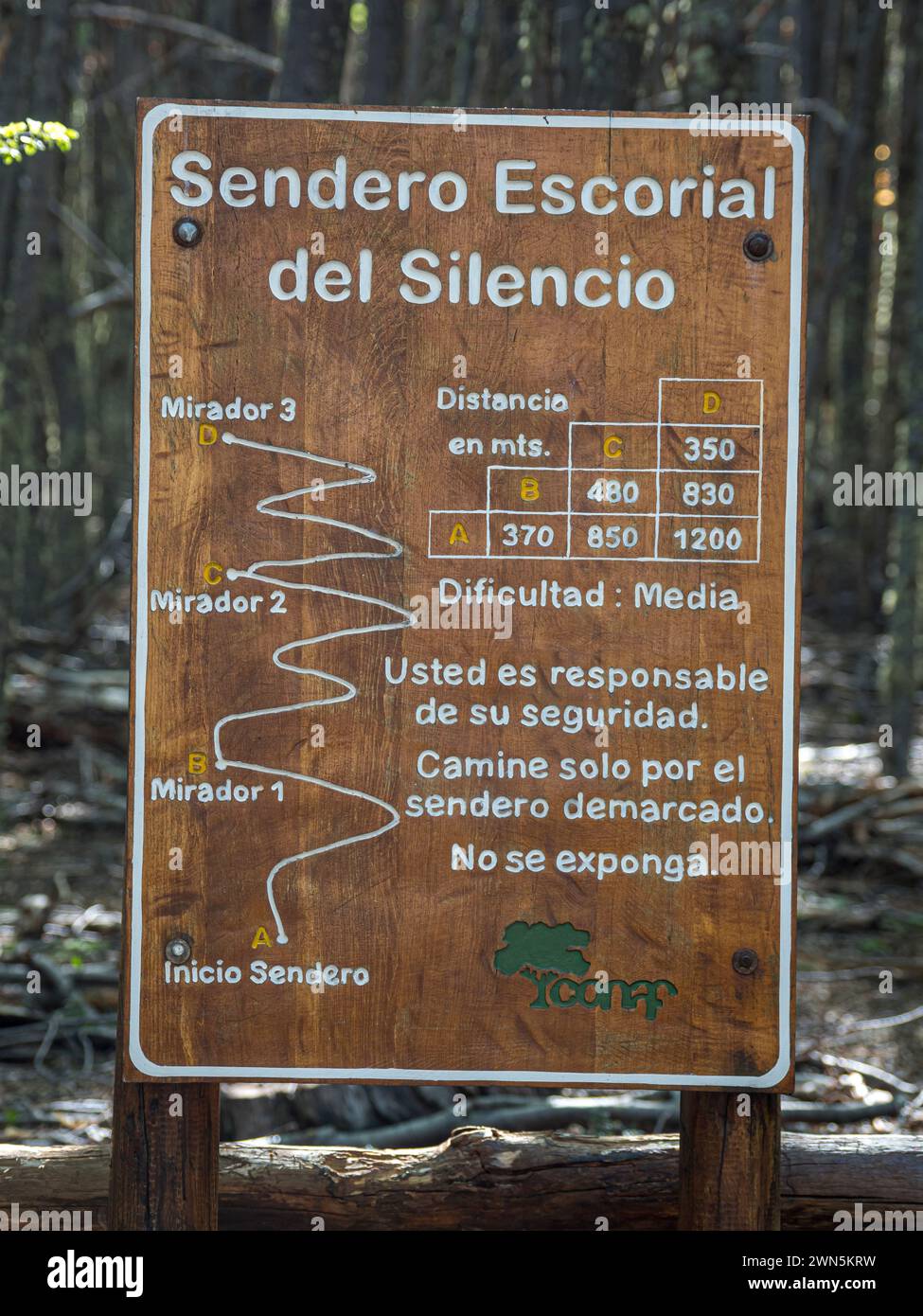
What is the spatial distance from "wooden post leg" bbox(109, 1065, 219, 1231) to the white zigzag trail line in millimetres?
404

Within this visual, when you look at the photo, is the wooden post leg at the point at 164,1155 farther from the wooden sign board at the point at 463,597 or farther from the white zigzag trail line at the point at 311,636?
the white zigzag trail line at the point at 311,636

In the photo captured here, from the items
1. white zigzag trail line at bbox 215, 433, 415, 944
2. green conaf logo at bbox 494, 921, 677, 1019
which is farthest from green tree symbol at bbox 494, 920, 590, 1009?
white zigzag trail line at bbox 215, 433, 415, 944

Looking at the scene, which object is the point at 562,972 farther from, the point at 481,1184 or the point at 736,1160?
the point at 481,1184

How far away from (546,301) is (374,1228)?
2.03 m

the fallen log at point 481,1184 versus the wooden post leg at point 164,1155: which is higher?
the wooden post leg at point 164,1155

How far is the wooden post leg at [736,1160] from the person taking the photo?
253 centimetres

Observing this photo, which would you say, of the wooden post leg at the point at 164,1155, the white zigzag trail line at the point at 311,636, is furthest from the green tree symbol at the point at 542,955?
the wooden post leg at the point at 164,1155

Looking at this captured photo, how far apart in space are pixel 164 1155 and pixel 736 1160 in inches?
44.1

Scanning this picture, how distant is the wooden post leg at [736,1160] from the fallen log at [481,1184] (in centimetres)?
35

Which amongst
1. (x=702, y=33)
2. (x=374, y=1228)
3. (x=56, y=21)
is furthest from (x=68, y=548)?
(x=374, y=1228)

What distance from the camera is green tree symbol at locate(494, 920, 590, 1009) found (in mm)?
2506

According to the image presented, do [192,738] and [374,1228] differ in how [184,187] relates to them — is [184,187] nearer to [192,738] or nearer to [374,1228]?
[192,738]

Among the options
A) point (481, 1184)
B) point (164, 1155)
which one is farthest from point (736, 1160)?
point (164, 1155)

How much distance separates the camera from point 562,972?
2.51m
